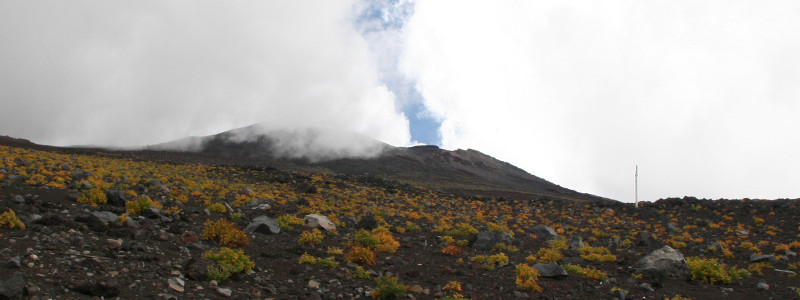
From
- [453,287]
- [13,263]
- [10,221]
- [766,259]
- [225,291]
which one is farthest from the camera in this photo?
[766,259]

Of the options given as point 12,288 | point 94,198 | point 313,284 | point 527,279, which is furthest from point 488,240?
point 12,288

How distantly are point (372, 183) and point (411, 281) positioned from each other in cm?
2668

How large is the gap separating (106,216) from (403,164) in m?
73.1

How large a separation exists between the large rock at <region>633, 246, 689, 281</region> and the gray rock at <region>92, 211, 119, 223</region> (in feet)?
41.9

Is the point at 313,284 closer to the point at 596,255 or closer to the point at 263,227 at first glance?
the point at 263,227

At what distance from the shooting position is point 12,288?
5219 millimetres

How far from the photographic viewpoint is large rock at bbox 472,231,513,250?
13.4m

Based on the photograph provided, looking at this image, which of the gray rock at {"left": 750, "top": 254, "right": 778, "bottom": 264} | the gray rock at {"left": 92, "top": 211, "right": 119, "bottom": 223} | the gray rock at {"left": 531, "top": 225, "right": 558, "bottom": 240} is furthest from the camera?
the gray rock at {"left": 531, "top": 225, "right": 558, "bottom": 240}

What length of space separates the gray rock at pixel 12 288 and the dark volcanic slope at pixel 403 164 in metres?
56.3

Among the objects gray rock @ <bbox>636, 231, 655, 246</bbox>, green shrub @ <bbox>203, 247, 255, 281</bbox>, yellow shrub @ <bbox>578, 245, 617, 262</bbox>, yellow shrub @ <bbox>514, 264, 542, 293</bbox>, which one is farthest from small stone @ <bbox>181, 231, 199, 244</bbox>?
gray rock @ <bbox>636, 231, 655, 246</bbox>

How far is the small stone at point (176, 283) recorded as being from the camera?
6.53 meters

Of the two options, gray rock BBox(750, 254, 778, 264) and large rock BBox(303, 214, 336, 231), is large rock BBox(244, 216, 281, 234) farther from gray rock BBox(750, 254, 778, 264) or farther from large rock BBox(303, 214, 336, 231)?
gray rock BBox(750, 254, 778, 264)

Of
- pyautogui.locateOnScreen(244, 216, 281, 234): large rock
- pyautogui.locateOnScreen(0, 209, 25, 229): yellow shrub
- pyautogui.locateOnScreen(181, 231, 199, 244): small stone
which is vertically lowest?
pyautogui.locateOnScreen(181, 231, 199, 244): small stone

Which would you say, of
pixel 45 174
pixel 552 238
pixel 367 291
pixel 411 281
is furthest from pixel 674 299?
pixel 45 174
